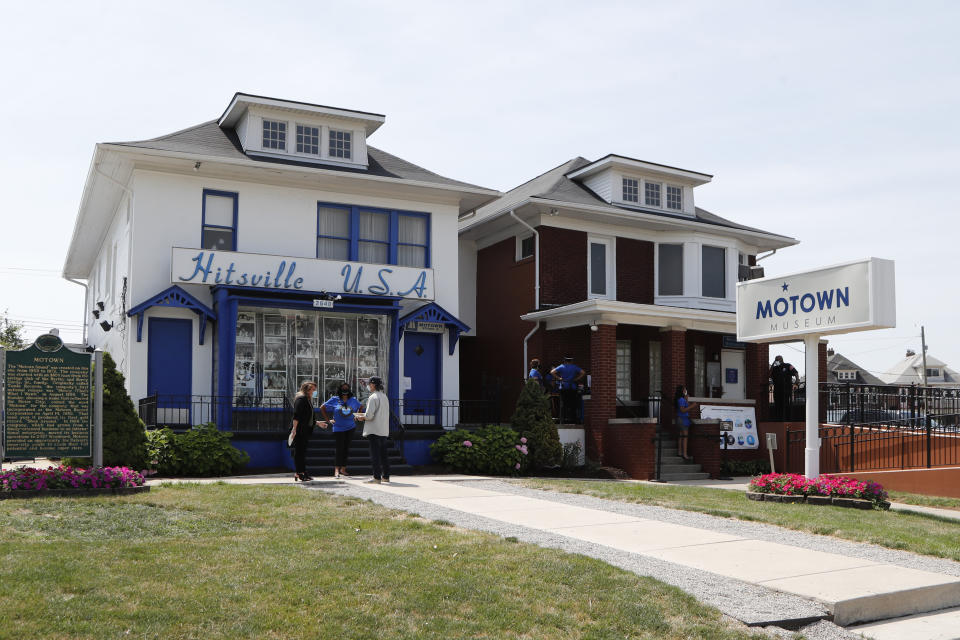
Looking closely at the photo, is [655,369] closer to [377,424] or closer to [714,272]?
[714,272]

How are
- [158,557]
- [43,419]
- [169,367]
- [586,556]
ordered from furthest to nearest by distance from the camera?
[169,367] < [43,419] < [586,556] < [158,557]

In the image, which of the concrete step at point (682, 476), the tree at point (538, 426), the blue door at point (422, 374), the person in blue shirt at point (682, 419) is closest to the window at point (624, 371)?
the person in blue shirt at point (682, 419)

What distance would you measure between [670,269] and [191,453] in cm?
1477

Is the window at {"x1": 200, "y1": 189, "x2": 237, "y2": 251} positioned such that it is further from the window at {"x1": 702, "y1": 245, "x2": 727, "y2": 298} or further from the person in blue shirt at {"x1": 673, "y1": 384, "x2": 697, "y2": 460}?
the window at {"x1": 702, "y1": 245, "x2": 727, "y2": 298}

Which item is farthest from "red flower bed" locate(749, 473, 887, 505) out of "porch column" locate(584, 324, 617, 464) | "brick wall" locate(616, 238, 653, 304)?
"brick wall" locate(616, 238, 653, 304)

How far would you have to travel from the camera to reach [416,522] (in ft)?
32.1

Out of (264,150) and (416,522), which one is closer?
Answer: (416,522)

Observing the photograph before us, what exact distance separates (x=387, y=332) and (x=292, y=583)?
14635 millimetres

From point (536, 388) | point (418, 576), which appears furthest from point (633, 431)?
point (418, 576)

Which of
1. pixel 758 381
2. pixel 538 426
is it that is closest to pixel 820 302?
pixel 538 426

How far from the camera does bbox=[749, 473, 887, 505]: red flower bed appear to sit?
1338 cm

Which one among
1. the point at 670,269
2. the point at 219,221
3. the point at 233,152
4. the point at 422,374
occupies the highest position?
the point at 233,152

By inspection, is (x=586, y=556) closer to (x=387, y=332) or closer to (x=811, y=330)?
(x=811, y=330)

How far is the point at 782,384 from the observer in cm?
2416
